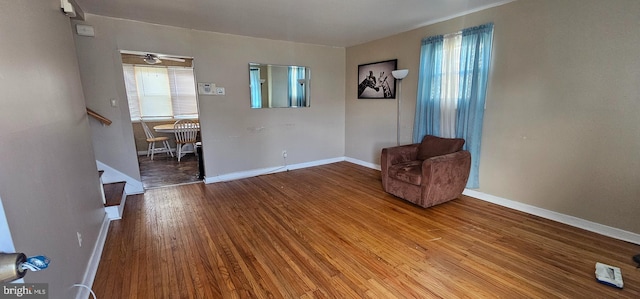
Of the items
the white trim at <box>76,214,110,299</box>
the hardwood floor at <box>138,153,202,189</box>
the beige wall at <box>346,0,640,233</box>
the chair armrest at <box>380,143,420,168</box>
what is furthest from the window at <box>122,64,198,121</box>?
the beige wall at <box>346,0,640,233</box>

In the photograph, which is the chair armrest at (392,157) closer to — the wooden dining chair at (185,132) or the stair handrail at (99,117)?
the stair handrail at (99,117)

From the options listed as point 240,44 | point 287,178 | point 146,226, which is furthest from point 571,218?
A: point 240,44

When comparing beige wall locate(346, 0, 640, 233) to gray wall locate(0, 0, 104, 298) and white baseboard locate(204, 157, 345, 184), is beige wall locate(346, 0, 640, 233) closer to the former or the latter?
white baseboard locate(204, 157, 345, 184)

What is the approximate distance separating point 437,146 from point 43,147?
390 cm

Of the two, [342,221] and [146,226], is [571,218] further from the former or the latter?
[146,226]

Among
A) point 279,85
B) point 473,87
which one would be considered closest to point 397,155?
point 473,87

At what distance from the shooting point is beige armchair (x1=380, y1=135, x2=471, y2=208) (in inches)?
118

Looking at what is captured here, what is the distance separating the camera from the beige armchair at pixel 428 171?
2.99m

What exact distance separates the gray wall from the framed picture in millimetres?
4113

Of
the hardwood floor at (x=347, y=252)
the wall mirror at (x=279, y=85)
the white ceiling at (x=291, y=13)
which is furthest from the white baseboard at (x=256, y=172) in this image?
the white ceiling at (x=291, y=13)

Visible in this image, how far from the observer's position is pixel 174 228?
8.87ft

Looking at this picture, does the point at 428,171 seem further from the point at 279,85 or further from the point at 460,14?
the point at 279,85

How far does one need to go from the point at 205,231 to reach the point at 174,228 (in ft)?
1.21

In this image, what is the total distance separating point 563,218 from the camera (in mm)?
2727
